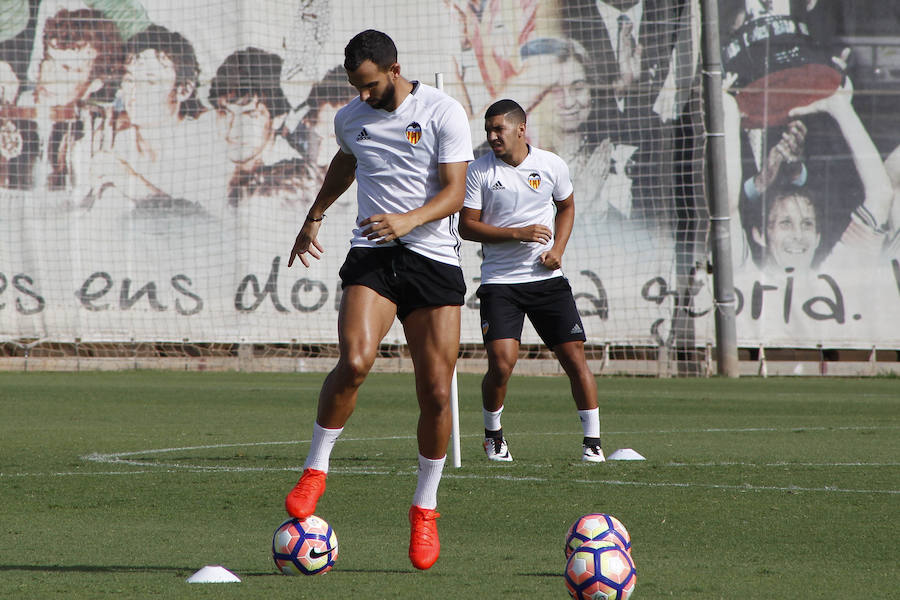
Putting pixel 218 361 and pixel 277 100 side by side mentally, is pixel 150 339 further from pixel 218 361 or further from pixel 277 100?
pixel 277 100

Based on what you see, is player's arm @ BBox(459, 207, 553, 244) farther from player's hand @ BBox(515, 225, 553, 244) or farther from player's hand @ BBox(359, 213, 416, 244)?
player's hand @ BBox(359, 213, 416, 244)

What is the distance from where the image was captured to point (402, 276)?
4801 millimetres

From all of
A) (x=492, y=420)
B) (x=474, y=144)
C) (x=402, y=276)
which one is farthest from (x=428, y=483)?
(x=474, y=144)

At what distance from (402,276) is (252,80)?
48.5ft

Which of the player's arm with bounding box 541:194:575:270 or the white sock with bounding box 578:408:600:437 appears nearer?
the white sock with bounding box 578:408:600:437

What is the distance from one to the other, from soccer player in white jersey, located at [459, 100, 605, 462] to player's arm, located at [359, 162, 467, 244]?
2901mm

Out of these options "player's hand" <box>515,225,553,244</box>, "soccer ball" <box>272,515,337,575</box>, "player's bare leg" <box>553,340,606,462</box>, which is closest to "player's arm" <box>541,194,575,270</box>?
"player's hand" <box>515,225,553,244</box>

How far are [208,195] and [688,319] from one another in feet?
24.1

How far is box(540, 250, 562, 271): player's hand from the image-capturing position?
7781 mm

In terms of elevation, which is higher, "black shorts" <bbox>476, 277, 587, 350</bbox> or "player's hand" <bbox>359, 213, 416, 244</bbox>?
"player's hand" <bbox>359, 213, 416, 244</bbox>

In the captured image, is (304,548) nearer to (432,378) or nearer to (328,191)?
(432,378)

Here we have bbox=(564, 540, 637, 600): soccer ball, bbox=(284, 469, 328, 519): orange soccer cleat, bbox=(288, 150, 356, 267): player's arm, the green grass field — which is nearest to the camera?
bbox=(564, 540, 637, 600): soccer ball

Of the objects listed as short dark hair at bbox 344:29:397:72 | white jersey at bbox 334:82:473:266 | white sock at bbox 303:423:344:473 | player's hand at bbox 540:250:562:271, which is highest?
short dark hair at bbox 344:29:397:72

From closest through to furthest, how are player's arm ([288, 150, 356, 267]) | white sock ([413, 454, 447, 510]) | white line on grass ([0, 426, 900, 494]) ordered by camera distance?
white sock ([413, 454, 447, 510]) < player's arm ([288, 150, 356, 267]) < white line on grass ([0, 426, 900, 494])
